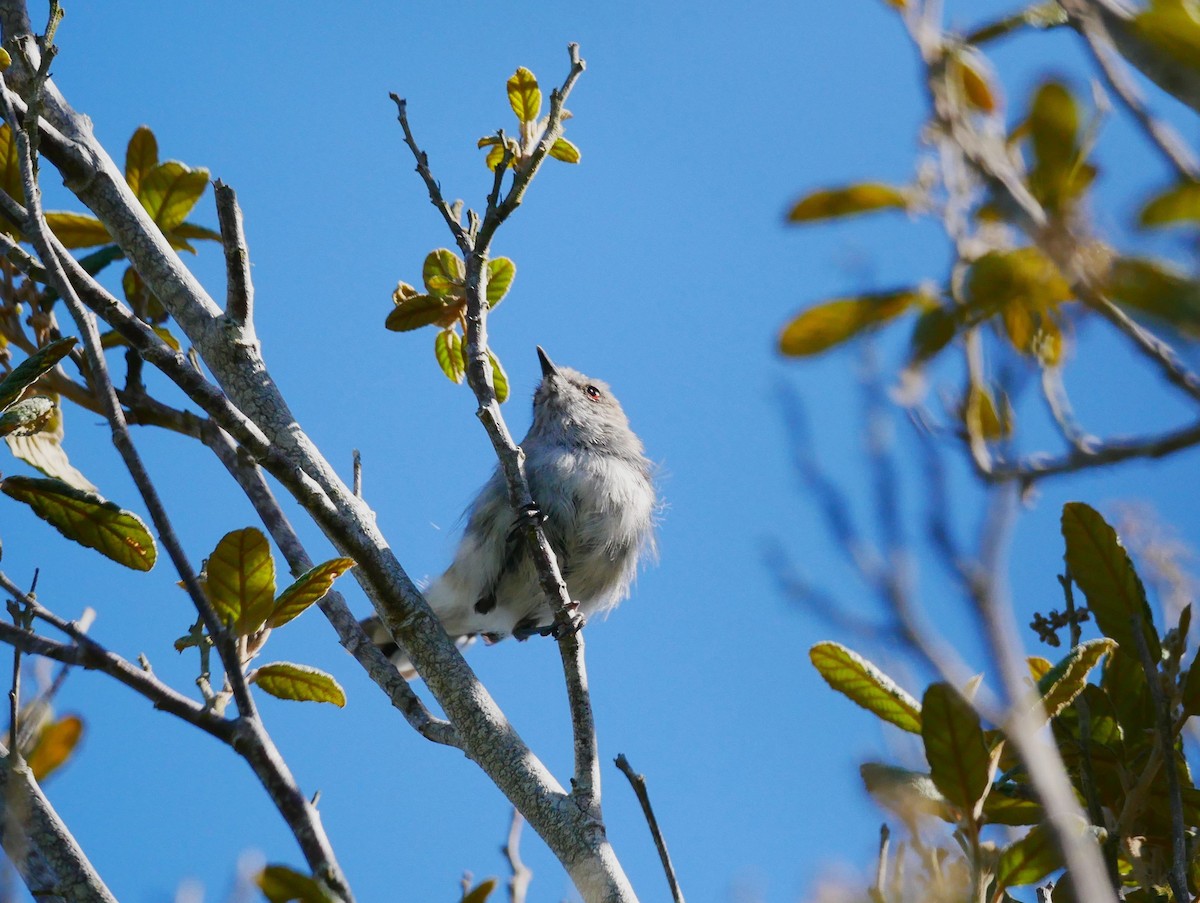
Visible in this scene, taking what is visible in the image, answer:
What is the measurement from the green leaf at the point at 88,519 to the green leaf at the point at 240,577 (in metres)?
0.28

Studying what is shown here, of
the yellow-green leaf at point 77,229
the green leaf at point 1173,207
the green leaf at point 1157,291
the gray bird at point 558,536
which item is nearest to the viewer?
the green leaf at point 1157,291

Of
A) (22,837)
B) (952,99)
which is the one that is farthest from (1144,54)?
(22,837)

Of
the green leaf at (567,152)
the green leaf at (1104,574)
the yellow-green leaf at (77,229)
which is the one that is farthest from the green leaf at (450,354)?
the green leaf at (1104,574)

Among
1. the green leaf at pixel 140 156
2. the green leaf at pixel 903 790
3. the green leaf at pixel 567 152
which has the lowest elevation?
the green leaf at pixel 903 790

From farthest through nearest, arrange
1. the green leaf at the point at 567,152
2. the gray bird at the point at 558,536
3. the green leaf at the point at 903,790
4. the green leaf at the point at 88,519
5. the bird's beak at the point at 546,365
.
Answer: the bird's beak at the point at 546,365, the gray bird at the point at 558,536, the green leaf at the point at 567,152, the green leaf at the point at 88,519, the green leaf at the point at 903,790

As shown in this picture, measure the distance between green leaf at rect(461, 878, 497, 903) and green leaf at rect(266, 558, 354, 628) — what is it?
2.52ft

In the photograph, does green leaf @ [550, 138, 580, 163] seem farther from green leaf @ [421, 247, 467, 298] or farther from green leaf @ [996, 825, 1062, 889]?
green leaf @ [996, 825, 1062, 889]

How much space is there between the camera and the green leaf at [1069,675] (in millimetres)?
1761

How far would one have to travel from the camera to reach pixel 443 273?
3.20 meters

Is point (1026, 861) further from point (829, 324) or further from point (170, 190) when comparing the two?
point (170, 190)

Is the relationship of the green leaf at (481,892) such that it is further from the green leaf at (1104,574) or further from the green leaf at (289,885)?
the green leaf at (1104,574)

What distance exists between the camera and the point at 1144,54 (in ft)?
3.48

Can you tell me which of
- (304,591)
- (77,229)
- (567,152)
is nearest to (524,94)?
(567,152)

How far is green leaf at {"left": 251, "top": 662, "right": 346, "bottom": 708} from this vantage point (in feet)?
7.70
